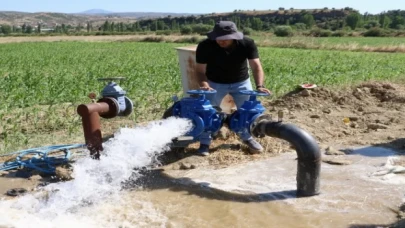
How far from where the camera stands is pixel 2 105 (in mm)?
8531

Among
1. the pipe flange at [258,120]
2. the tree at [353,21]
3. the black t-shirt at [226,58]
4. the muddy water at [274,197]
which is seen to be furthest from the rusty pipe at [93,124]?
the tree at [353,21]

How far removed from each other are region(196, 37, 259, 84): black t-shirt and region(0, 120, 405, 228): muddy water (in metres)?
0.96

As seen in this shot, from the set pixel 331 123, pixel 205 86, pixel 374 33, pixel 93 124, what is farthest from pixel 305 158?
pixel 374 33

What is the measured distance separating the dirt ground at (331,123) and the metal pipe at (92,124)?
15.9 inches

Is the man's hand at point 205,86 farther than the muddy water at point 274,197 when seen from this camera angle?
Yes

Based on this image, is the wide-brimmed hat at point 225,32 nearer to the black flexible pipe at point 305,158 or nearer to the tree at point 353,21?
the black flexible pipe at point 305,158

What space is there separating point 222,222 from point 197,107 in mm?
1503

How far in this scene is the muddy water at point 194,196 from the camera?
426cm

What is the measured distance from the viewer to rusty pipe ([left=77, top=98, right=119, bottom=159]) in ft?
16.9

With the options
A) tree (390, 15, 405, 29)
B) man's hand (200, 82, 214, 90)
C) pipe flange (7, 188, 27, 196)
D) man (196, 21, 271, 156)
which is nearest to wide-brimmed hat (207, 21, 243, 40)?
man (196, 21, 271, 156)

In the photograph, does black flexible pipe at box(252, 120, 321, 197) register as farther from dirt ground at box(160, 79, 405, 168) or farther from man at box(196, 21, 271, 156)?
dirt ground at box(160, 79, 405, 168)

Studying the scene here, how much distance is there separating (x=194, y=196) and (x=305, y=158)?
1.09 m

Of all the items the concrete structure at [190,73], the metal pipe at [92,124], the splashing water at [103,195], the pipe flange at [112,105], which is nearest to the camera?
the splashing water at [103,195]

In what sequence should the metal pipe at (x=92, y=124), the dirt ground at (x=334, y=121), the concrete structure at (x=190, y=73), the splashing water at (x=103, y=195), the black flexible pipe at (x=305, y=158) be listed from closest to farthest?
the splashing water at (x=103, y=195) → the black flexible pipe at (x=305, y=158) → the metal pipe at (x=92, y=124) → the dirt ground at (x=334, y=121) → the concrete structure at (x=190, y=73)
